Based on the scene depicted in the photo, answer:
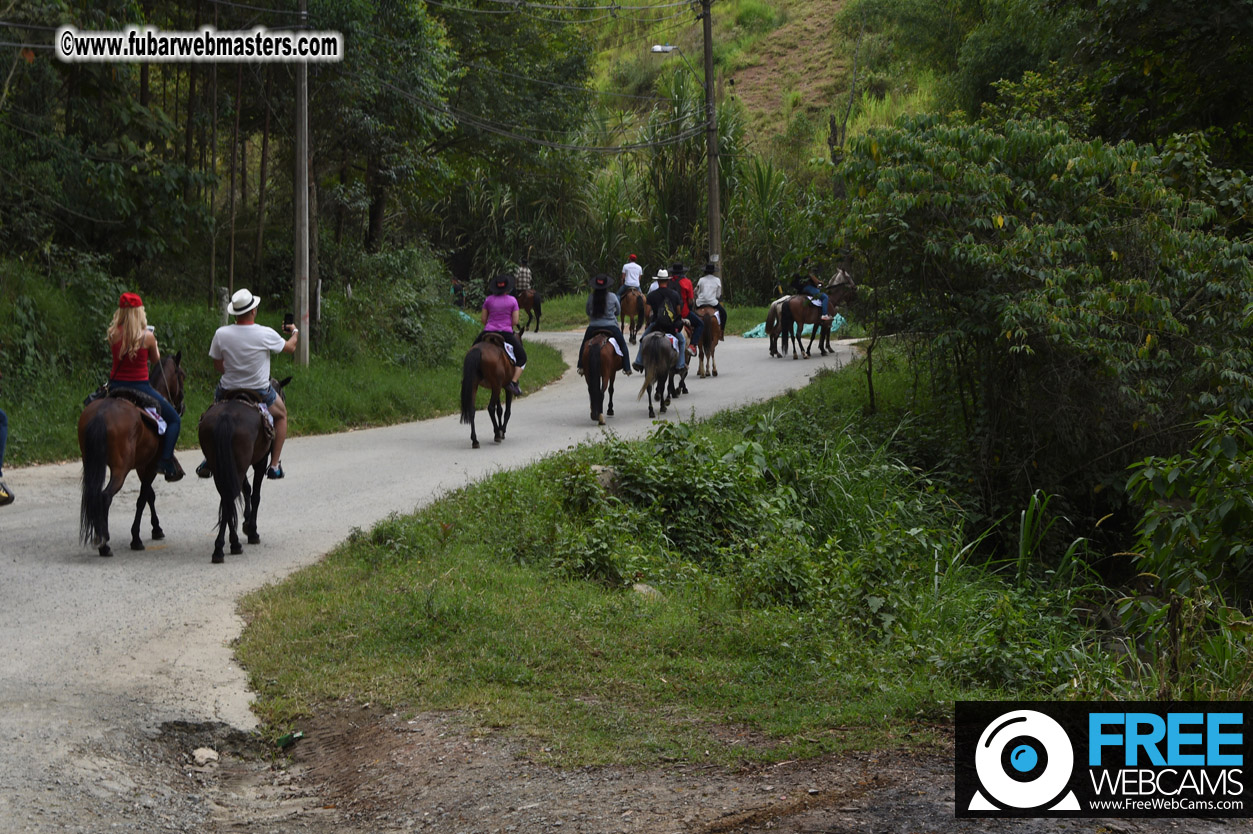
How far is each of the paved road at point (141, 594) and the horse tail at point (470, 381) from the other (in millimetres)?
498

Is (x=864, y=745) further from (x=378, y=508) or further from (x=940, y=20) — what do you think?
(x=940, y=20)

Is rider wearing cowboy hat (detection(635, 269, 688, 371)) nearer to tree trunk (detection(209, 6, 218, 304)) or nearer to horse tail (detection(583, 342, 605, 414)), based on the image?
horse tail (detection(583, 342, 605, 414))

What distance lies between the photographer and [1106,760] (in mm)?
5371

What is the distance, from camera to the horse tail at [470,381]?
620 inches

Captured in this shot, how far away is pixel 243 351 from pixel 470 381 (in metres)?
5.68

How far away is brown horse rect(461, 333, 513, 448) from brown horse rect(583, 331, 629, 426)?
1.55 meters

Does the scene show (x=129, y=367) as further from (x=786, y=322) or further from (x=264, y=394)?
(x=786, y=322)

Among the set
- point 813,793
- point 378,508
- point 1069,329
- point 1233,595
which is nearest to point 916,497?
point 1069,329

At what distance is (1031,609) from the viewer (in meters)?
9.81

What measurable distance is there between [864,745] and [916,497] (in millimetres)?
8576

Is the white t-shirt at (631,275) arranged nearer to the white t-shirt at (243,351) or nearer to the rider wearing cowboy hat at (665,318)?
the rider wearing cowboy hat at (665,318)

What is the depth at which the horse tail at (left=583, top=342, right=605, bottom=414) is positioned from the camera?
1761cm

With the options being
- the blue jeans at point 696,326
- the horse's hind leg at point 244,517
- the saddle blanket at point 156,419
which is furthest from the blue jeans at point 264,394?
the blue jeans at point 696,326

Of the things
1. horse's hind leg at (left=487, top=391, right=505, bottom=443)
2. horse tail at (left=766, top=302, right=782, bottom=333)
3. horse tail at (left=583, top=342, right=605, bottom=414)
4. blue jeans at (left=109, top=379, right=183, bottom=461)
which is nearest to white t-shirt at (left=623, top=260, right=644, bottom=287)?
horse tail at (left=766, top=302, right=782, bottom=333)
